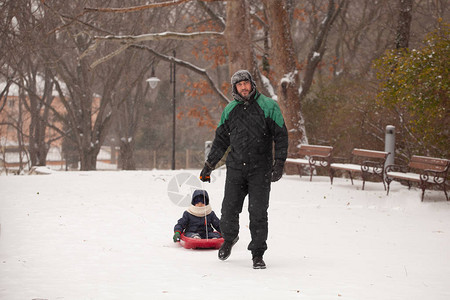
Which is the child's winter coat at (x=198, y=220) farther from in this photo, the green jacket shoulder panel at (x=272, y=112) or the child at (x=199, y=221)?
the green jacket shoulder panel at (x=272, y=112)

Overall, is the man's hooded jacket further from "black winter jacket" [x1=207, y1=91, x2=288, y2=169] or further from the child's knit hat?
the child's knit hat

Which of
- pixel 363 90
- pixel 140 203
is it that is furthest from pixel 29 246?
pixel 363 90

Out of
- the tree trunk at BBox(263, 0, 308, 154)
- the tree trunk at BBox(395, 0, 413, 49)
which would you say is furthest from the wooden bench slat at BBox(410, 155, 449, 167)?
the tree trunk at BBox(263, 0, 308, 154)

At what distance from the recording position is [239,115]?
5.98m

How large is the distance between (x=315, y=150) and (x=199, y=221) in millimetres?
8370

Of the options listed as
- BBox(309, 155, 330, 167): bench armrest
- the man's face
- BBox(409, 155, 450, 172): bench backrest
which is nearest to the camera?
the man's face

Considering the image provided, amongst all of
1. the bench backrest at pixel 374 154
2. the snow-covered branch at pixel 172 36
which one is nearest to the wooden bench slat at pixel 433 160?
the bench backrest at pixel 374 154

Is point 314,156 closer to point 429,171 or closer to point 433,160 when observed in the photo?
point 433,160

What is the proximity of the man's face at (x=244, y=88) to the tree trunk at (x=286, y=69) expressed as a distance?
34.1 feet

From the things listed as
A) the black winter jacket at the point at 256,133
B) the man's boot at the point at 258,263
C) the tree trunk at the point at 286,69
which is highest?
the tree trunk at the point at 286,69

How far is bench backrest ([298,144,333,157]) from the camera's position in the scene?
14.3m

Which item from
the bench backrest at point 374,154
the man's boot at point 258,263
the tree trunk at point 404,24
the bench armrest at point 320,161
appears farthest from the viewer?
the tree trunk at point 404,24

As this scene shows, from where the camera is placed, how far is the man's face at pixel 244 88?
5941 millimetres

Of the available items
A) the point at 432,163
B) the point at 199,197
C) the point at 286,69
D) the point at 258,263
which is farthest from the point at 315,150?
the point at 258,263
